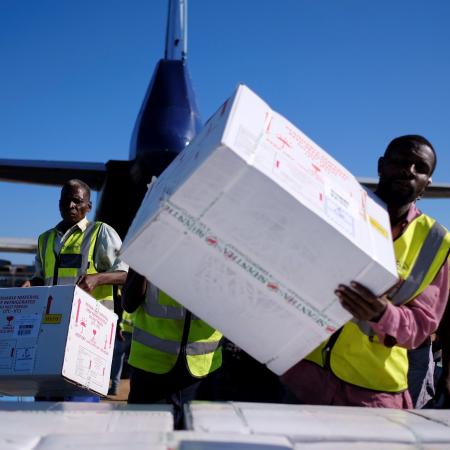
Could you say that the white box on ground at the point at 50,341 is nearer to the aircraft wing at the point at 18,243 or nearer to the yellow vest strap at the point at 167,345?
the yellow vest strap at the point at 167,345

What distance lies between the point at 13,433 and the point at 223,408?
49cm

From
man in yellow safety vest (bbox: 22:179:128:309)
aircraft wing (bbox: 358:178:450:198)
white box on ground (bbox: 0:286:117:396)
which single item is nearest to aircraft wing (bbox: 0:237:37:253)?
aircraft wing (bbox: 358:178:450:198)

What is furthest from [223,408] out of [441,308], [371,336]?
[441,308]

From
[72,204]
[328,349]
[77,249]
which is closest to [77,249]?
[77,249]

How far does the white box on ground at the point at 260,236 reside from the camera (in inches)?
56.4

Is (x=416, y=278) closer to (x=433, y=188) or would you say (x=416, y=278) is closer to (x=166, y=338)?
(x=166, y=338)

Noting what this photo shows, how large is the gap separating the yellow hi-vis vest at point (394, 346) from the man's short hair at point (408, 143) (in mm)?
269

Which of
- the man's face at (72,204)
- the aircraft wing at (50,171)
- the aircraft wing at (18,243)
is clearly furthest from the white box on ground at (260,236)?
the aircraft wing at (18,243)

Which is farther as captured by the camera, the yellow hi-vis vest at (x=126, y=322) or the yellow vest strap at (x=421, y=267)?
the yellow hi-vis vest at (x=126, y=322)

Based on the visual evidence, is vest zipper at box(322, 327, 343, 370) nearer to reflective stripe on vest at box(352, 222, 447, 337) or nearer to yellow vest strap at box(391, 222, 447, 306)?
reflective stripe on vest at box(352, 222, 447, 337)

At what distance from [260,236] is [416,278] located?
0.70 meters

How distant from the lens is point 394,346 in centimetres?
201

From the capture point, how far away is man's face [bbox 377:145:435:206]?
201cm

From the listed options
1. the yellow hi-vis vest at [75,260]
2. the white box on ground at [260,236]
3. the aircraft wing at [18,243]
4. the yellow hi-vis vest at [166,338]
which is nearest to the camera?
the white box on ground at [260,236]
